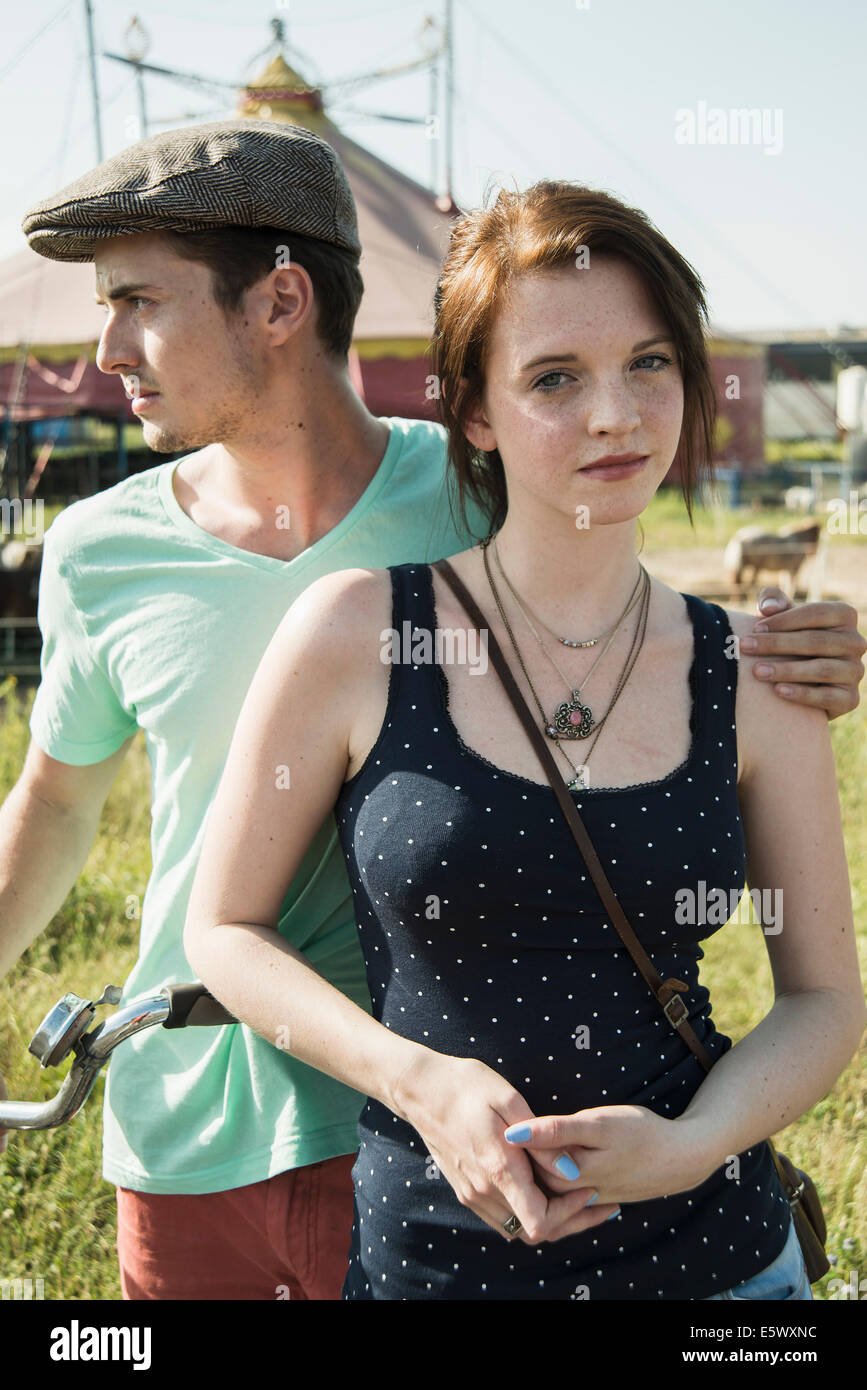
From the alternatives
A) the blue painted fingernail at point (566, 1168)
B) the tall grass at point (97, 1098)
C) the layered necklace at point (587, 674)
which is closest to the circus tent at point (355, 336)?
the tall grass at point (97, 1098)

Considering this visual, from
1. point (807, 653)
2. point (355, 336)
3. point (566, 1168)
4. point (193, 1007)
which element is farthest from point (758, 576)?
point (566, 1168)

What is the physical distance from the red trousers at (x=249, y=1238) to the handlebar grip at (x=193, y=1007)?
0.32 m

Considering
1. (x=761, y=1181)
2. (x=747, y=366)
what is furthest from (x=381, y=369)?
(x=761, y=1181)

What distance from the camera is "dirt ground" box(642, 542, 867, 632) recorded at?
10055 mm

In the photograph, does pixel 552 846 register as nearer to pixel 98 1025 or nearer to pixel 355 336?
pixel 98 1025

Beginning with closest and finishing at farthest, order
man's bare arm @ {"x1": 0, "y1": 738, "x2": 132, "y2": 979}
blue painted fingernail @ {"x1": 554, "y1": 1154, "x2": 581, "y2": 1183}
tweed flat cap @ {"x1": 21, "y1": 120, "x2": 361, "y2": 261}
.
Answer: blue painted fingernail @ {"x1": 554, "y1": 1154, "x2": 581, "y2": 1183} < tweed flat cap @ {"x1": 21, "y1": 120, "x2": 361, "y2": 261} < man's bare arm @ {"x1": 0, "y1": 738, "x2": 132, "y2": 979}

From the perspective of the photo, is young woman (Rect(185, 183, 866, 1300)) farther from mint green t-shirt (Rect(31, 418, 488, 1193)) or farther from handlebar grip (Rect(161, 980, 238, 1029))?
mint green t-shirt (Rect(31, 418, 488, 1193))

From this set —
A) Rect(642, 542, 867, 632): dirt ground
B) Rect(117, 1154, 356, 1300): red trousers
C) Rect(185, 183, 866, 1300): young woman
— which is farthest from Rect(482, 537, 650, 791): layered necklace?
Rect(642, 542, 867, 632): dirt ground

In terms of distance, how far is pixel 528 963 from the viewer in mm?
1408

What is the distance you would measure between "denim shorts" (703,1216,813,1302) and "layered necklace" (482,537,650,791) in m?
0.60

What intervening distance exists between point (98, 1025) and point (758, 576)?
948 centimetres

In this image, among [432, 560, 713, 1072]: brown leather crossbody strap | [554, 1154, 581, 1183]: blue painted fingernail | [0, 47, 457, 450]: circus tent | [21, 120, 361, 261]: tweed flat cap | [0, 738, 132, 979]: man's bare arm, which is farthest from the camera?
[0, 47, 457, 450]: circus tent

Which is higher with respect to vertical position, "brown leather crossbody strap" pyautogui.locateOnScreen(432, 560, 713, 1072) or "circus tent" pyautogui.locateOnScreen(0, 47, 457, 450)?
"circus tent" pyautogui.locateOnScreen(0, 47, 457, 450)

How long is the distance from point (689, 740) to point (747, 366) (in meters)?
14.5
